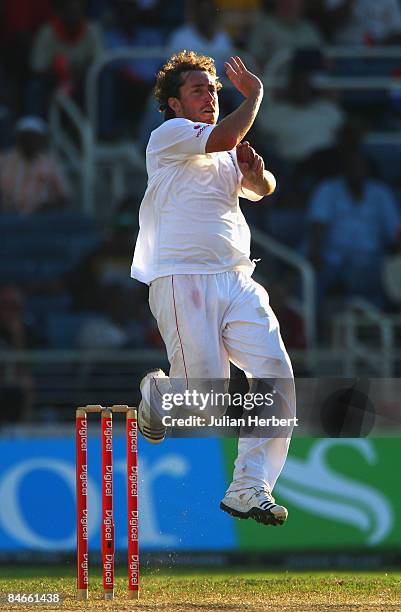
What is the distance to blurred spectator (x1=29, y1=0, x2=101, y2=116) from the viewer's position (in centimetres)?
1377

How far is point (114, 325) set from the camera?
12.2 meters

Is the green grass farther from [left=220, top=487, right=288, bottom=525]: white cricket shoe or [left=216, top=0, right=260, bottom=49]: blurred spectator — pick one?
[left=216, top=0, right=260, bottom=49]: blurred spectator

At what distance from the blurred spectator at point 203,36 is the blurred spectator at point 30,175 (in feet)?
4.74

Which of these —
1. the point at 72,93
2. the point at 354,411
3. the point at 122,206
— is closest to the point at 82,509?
the point at 354,411

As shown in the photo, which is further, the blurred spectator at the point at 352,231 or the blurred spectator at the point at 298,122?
the blurred spectator at the point at 298,122

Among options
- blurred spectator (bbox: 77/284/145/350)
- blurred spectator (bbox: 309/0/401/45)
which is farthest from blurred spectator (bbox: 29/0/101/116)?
blurred spectator (bbox: 77/284/145/350)

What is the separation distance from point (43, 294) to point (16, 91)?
2443 mm

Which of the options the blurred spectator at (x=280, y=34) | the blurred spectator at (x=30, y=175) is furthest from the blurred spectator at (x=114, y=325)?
the blurred spectator at (x=280, y=34)

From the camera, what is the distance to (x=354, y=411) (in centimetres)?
702

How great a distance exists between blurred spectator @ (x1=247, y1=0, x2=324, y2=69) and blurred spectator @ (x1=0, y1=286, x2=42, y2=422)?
3513 mm

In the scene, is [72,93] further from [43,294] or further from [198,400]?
[198,400]

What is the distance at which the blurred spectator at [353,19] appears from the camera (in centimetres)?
1462

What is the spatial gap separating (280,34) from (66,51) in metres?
2.01

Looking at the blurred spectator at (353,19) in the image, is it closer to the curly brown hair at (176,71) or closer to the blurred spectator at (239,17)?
the blurred spectator at (239,17)
